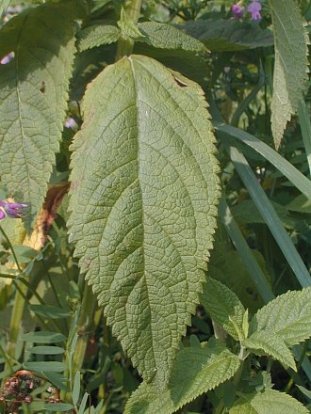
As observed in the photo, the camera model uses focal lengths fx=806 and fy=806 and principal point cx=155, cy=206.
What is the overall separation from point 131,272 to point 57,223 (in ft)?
1.69

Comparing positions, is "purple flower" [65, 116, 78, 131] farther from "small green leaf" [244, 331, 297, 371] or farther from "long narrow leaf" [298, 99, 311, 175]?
"small green leaf" [244, 331, 297, 371]

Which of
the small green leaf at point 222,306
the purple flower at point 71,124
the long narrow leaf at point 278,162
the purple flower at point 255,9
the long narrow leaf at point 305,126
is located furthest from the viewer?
the purple flower at point 71,124

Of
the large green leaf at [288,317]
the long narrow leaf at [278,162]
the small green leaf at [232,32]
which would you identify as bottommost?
the large green leaf at [288,317]

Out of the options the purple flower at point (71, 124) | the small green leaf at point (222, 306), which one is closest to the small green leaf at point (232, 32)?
the purple flower at point (71, 124)

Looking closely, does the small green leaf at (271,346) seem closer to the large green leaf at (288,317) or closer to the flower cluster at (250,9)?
the large green leaf at (288,317)

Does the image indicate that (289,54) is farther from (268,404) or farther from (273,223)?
(268,404)

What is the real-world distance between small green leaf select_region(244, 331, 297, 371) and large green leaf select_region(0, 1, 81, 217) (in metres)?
0.40

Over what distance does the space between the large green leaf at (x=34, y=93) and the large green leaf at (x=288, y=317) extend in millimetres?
403

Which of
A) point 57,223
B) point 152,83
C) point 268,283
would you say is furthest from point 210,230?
point 57,223

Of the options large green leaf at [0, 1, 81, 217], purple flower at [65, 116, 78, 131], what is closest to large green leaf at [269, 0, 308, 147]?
large green leaf at [0, 1, 81, 217]

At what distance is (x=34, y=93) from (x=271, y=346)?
22.1 inches

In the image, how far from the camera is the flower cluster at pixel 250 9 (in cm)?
174

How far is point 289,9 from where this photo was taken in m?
1.31

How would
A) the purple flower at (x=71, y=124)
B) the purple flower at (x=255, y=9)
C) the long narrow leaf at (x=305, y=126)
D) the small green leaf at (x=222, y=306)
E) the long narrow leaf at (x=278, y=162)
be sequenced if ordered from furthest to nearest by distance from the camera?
the purple flower at (x=71, y=124) < the purple flower at (x=255, y=9) < the long narrow leaf at (x=305, y=126) < the long narrow leaf at (x=278, y=162) < the small green leaf at (x=222, y=306)
